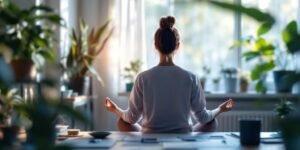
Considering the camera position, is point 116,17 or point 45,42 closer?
point 45,42

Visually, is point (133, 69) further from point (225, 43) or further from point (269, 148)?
point (269, 148)

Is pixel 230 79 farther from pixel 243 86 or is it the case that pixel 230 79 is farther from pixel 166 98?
pixel 166 98

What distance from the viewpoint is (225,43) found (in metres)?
4.85

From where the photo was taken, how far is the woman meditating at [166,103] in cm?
270

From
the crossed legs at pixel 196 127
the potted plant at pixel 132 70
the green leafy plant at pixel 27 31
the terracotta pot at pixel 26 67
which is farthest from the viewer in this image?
the potted plant at pixel 132 70

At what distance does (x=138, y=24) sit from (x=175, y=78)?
2.00m

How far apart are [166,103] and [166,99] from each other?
2cm

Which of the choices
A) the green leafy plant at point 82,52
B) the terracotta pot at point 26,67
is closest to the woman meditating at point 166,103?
the terracotta pot at point 26,67

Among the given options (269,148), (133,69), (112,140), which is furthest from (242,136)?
(133,69)

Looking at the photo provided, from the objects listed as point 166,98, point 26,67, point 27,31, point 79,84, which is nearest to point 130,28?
point 79,84

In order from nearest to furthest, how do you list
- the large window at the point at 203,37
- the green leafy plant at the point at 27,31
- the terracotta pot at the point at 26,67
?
the green leafy plant at the point at 27,31 → the terracotta pot at the point at 26,67 → the large window at the point at 203,37

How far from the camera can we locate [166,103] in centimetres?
274

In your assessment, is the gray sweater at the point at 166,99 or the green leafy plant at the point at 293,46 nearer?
the green leafy plant at the point at 293,46

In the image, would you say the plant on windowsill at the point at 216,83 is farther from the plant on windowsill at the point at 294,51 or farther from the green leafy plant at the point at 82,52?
the plant on windowsill at the point at 294,51
